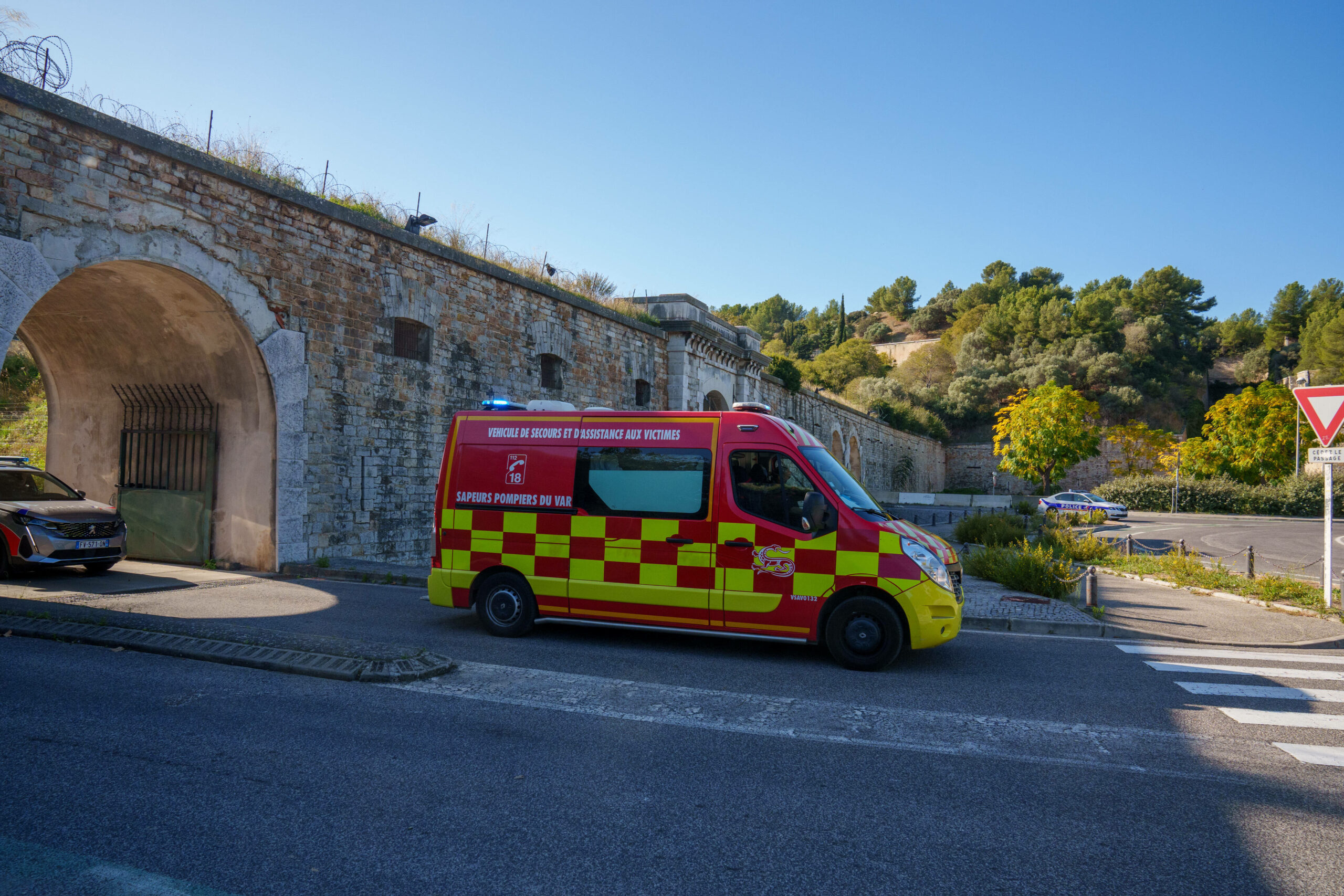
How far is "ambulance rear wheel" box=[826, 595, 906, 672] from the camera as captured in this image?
20.4ft

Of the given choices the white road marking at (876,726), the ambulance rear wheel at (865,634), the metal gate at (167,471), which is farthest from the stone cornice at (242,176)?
the ambulance rear wheel at (865,634)

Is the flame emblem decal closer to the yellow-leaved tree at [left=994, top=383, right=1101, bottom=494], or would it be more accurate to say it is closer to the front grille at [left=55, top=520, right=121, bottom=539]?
the front grille at [left=55, top=520, right=121, bottom=539]

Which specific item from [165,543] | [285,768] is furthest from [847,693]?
[165,543]

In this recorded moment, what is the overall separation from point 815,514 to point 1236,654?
4753 mm

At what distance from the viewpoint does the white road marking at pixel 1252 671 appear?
22.1 ft

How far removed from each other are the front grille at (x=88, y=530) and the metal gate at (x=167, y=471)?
4.34 ft

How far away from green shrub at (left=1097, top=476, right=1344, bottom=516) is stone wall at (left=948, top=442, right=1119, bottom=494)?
16438 mm

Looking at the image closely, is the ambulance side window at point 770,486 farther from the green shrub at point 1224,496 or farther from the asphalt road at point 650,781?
the green shrub at point 1224,496

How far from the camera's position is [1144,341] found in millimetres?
75625

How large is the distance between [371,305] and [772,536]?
838 centimetres

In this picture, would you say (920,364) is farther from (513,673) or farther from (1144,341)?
(513,673)

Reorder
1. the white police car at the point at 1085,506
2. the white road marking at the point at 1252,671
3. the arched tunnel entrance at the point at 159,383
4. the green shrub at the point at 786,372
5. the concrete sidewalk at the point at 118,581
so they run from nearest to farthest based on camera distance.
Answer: the white road marking at the point at 1252,671, the concrete sidewalk at the point at 118,581, the arched tunnel entrance at the point at 159,383, the green shrub at the point at 786,372, the white police car at the point at 1085,506

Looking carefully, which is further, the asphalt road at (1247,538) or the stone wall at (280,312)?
the asphalt road at (1247,538)

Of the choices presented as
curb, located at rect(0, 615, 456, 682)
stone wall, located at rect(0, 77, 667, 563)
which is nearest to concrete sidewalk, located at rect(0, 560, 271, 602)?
stone wall, located at rect(0, 77, 667, 563)
